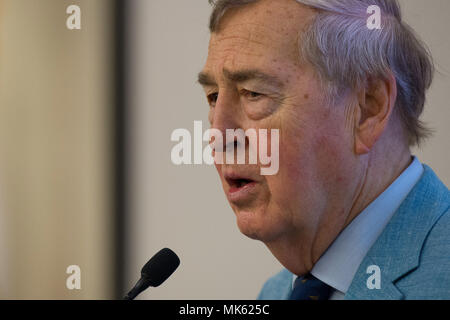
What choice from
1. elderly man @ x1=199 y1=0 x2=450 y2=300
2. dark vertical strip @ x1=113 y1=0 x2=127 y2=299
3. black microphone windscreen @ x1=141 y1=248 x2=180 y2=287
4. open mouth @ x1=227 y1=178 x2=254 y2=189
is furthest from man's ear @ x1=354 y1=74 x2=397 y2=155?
dark vertical strip @ x1=113 y1=0 x2=127 y2=299

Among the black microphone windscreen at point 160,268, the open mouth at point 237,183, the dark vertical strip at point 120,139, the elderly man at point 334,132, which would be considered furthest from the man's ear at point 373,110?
the dark vertical strip at point 120,139

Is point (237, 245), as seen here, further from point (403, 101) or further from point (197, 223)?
point (403, 101)

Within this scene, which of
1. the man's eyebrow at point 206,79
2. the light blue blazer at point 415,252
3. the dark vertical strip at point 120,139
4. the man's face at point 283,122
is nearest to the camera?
the light blue blazer at point 415,252

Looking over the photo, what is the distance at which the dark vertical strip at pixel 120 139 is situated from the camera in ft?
5.16

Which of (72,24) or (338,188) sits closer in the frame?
(338,188)

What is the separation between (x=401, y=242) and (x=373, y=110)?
0.91 feet

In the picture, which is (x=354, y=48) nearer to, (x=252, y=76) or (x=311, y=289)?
(x=252, y=76)

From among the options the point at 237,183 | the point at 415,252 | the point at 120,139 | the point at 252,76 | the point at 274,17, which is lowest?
A: the point at 415,252

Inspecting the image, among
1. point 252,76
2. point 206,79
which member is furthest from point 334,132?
point 206,79

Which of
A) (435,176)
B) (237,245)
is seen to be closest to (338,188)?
(435,176)

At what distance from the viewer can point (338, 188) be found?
4.08 ft

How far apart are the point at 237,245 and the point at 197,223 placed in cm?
12

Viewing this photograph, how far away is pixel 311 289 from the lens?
4.24 feet

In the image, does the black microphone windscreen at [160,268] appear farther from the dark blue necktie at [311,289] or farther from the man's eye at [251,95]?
the man's eye at [251,95]
